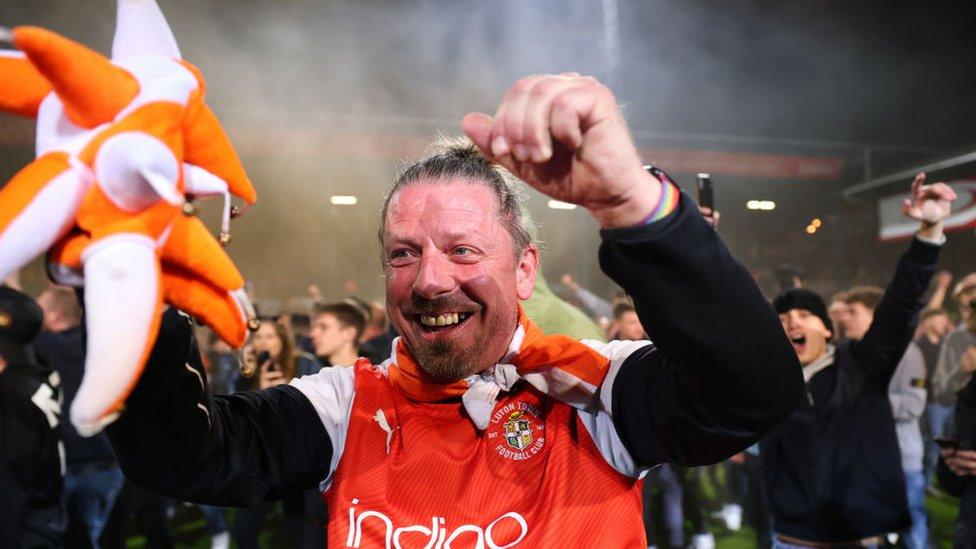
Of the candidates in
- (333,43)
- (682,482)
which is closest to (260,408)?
(682,482)

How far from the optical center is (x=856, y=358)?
9.51 ft

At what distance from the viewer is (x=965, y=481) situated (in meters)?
2.70

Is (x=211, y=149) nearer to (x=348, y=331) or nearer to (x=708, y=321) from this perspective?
(x=708, y=321)

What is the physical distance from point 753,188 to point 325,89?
26.0 feet

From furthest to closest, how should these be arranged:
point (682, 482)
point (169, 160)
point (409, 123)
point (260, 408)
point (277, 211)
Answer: point (277, 211), point (409, 123), point (682, 482), point (260, 408), point (169, 160)

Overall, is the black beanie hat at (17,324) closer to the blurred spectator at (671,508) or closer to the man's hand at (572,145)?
the man's hand at (572,145)

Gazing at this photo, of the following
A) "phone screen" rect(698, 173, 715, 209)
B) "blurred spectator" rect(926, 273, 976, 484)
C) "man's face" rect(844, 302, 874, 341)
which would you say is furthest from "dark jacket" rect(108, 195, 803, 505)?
"blurred spectator" rect(926, 273, 976, 484)

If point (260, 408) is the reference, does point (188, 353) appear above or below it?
above

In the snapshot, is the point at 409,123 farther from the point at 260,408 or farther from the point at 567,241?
the point at 260,408

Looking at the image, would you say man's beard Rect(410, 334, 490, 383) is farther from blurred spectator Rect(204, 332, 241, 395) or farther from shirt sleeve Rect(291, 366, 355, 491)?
blurred spectator Rect(204, 332, 241, 395)

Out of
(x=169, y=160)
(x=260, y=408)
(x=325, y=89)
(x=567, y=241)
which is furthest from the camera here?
(x=567, y=241)

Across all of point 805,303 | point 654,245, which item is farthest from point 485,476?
point 805,303

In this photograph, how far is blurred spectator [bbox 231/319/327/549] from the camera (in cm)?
365

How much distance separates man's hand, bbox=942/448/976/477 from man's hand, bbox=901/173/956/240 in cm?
77
